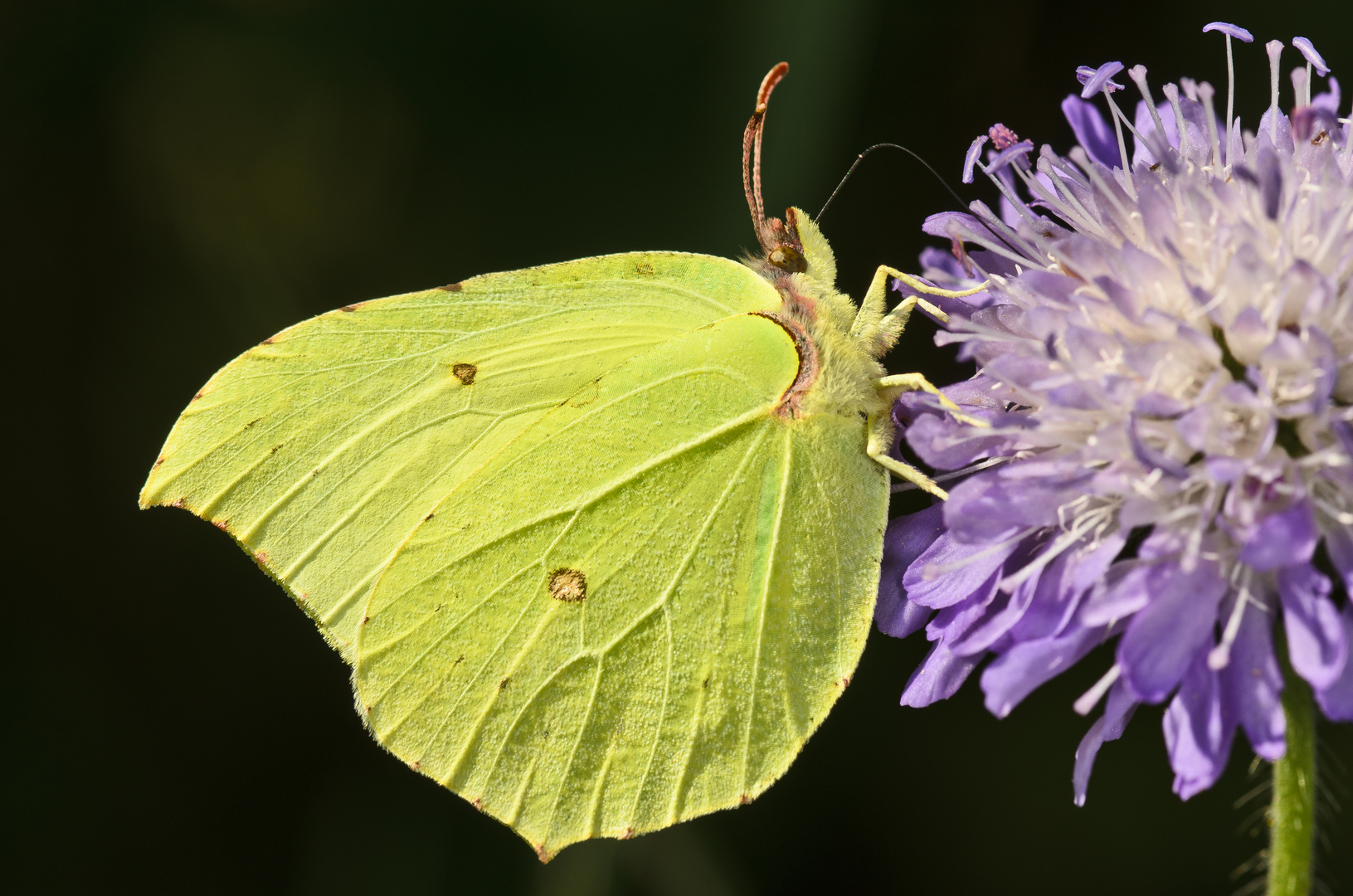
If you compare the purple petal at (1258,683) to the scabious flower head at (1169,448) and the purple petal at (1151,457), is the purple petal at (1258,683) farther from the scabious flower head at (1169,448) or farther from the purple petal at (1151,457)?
the purple petal at (1151,457)

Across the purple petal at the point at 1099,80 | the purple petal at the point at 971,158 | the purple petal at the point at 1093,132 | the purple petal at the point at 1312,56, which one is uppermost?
the purple petal at the point at 1312,56

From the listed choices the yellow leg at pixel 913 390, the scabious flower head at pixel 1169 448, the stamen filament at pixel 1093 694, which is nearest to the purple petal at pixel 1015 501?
the scabious flower head at pixel 1169 448

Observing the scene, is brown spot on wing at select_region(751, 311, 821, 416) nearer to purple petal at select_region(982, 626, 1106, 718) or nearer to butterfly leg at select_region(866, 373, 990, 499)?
butterfly leg at select_region(866, 373, 990, 499)

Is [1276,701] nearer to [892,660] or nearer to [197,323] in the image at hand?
[892,660]

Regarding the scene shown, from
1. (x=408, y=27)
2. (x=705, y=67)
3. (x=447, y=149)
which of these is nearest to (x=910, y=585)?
(x=705, y=67)

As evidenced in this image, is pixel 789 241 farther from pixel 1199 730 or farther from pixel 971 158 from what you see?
pixel 1199 730

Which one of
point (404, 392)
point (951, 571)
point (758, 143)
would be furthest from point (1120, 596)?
point (404, 392)

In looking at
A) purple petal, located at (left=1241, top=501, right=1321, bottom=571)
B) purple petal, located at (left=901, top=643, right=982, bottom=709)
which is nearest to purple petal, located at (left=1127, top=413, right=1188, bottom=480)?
purple petal, located at (left=1241, top=501, right=1321, bottom=571)
